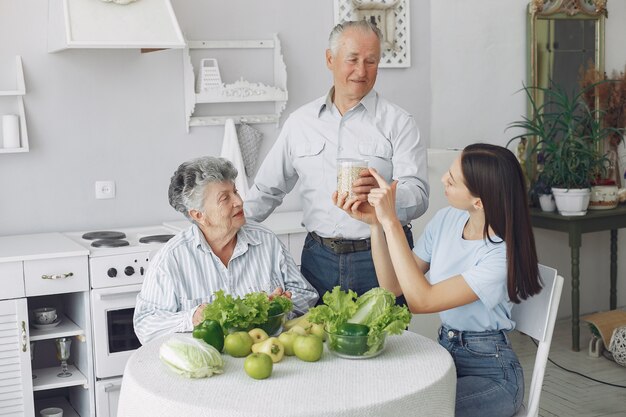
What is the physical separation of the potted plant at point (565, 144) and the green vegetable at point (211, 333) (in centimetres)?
312

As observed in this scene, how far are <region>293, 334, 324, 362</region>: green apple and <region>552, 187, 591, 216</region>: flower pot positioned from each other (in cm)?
304

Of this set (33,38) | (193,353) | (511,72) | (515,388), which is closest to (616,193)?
(511,72)

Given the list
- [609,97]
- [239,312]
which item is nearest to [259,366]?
[239,312]

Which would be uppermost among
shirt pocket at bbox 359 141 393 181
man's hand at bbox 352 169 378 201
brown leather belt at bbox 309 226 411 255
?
shirt pocket at bbox 359 141 393 181

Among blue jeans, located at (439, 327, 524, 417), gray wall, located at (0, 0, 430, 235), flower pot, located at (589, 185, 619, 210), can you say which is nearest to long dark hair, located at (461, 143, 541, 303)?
blue jeans, located at (439, 327, 524, 417)

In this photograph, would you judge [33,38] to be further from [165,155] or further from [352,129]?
Result: [352,129]

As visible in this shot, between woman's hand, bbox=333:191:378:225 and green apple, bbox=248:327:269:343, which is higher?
woman's hand, bbox=333:191:378:225

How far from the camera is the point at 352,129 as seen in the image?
305 centimetres

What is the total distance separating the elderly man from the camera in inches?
116

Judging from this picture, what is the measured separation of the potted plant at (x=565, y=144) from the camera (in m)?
4.87

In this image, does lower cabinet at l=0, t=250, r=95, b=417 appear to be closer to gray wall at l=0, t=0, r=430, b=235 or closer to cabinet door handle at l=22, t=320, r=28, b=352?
cabinet door handle at l=22, t=320, r=28, b=352

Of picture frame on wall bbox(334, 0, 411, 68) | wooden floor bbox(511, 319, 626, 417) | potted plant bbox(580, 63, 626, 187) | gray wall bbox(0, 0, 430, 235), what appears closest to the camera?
gray wall bbox(0, 0, 430, 235)

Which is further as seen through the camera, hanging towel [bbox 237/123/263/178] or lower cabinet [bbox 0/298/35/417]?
hanging towel [bbox 237/123/263/178]

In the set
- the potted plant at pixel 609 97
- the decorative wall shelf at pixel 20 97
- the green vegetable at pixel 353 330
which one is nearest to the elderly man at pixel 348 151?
the green vegetable at pixel 353 330
